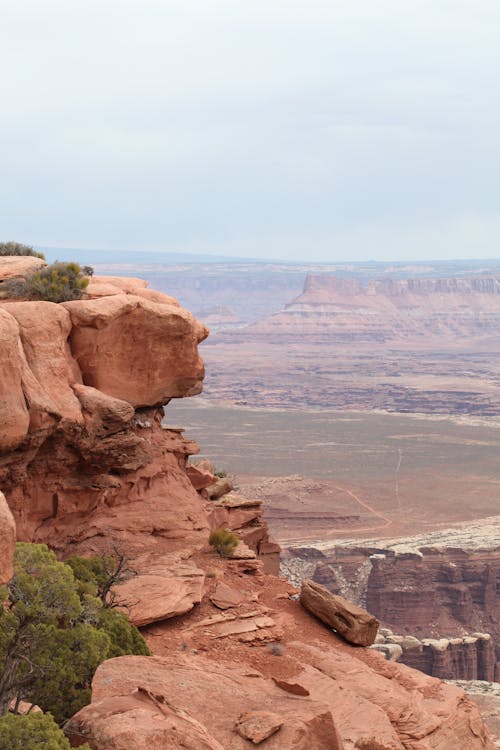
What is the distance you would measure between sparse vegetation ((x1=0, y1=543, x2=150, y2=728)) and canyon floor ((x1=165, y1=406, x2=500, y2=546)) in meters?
71.7

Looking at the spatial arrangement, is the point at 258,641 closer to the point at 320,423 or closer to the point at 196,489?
the point at 196,489

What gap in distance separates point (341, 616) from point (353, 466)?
342 feet

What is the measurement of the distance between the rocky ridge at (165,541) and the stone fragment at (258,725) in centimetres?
2

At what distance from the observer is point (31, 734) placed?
12.8m

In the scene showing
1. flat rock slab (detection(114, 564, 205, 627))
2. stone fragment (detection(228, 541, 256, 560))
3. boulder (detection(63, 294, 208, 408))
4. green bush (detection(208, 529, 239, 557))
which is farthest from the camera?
stone fragment (detection(228, 541, 256, 560))

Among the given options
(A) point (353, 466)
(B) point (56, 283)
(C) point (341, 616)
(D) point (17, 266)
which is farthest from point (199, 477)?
(A) point (353, 466)

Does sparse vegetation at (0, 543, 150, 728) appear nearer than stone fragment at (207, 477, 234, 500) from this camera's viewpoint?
Yes

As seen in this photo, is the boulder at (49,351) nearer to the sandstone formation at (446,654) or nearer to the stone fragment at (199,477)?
A: the stone fragment at (199,477)

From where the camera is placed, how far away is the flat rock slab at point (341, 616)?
75.3ft

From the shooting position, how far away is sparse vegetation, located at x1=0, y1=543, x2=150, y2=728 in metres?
15.5

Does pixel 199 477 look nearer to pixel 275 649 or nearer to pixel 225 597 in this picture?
pixel 225 597

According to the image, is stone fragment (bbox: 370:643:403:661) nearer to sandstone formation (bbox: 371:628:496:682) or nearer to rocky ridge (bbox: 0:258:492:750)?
sandstone formation (bbox: 371:628:496:682)

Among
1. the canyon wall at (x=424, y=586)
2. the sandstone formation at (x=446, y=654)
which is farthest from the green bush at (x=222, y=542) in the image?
the canyon wall at (x=424, y=586)

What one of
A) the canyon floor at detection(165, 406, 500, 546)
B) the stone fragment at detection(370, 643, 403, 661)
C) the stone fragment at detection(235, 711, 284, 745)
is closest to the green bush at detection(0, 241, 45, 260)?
the stone fragment at detection(235, 711, 284, 745)
